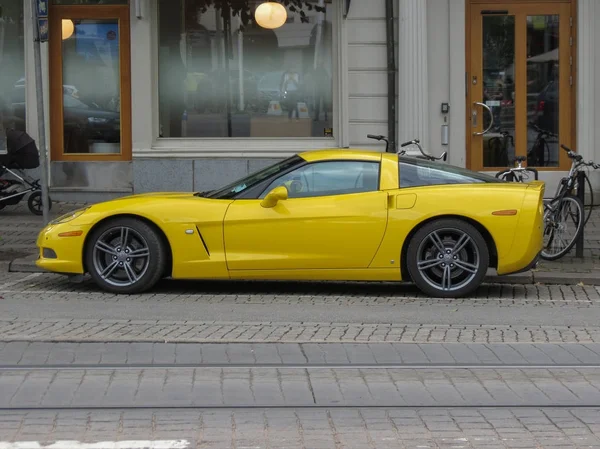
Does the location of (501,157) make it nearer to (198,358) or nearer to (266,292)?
(266,292)

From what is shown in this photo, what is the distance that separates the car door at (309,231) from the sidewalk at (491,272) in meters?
1.32

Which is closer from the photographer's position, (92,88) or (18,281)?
(18,281)

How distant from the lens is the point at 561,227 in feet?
38.6

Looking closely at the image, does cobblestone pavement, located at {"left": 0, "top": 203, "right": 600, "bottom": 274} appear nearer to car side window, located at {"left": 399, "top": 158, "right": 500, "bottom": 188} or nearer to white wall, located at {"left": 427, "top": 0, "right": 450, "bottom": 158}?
car side window, located at {"left": 399, "top": 158, "right": 500, "bottom": 188}

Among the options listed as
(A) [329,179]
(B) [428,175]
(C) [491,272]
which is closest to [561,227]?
(C) [491,272]

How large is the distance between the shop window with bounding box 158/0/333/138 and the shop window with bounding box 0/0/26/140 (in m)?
2.10

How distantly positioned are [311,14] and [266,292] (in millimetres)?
7471

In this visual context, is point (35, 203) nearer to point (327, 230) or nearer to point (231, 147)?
point (231, 147)

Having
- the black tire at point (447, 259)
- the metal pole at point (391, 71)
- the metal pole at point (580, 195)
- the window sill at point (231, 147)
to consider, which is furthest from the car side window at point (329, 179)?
the window sill at point (231, 147)

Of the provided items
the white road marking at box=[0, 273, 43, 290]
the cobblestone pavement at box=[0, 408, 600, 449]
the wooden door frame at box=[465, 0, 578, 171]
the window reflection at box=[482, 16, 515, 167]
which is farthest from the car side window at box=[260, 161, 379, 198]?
the window reflection at box=[482, 16, 515, 167]

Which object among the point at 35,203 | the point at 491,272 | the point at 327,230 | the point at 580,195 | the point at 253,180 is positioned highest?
the point at 253,180

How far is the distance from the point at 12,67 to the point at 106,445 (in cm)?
1278

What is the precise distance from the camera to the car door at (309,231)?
31.5 ft

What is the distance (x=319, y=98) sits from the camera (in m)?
16.9
